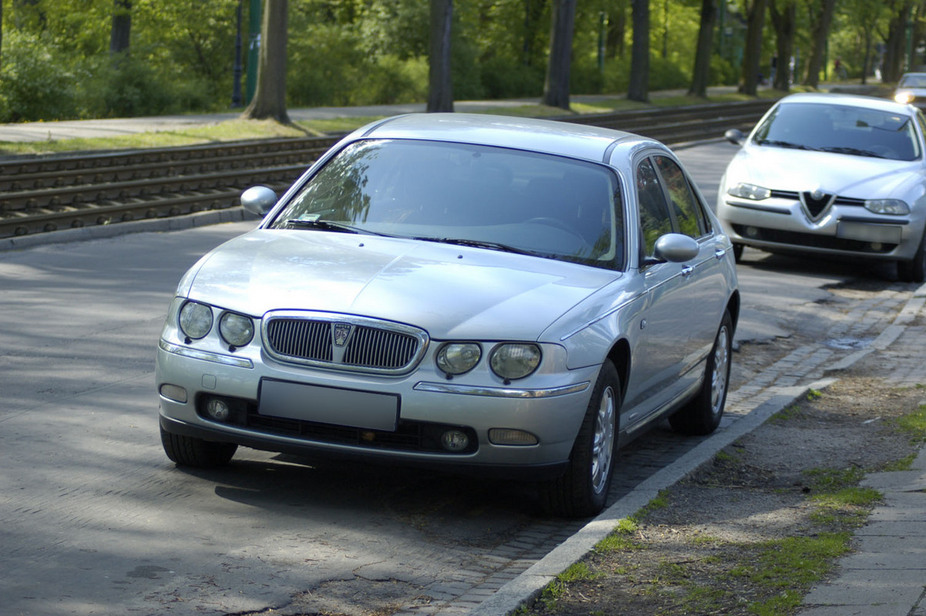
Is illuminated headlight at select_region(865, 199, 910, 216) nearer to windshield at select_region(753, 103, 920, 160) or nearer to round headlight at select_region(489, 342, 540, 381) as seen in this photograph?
windshield at select_region(753, 103, 920, 160)

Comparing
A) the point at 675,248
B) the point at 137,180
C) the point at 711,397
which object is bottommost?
the point at 137,180

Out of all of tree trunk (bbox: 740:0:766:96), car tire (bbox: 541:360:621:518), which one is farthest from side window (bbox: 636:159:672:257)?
tree trunk (bbox: 740:0:766:96)

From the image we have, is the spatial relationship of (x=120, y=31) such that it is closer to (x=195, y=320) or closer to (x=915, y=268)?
(x=915, y=268)

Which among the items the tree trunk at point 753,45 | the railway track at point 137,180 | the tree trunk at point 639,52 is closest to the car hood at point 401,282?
the railway track at point 137,180

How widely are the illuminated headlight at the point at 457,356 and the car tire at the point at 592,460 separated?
0.61m

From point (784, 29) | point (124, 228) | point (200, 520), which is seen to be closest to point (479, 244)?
point (200, 520)

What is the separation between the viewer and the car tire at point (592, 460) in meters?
5.49

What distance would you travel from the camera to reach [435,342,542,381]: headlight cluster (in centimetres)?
513

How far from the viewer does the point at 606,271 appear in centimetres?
600

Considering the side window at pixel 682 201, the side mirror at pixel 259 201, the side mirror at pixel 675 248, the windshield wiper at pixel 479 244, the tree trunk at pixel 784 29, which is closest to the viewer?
the windshield wiper at pixel 479 244

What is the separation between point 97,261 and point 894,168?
826 centimetres

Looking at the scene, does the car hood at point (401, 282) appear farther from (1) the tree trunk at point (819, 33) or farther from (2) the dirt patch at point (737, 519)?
(1) the tree trunk at point (819, 33)

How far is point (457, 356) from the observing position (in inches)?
202

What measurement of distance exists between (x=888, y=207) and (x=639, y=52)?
122 ft
